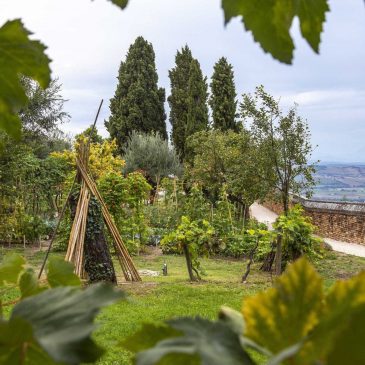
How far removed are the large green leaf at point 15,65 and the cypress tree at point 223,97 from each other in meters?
21.5

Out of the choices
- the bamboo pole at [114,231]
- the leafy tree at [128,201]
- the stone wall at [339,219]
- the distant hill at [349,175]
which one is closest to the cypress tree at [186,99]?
the stone wall at [339,219]

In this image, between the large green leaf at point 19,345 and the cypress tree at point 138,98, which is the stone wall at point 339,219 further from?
the large green leaf at point 19,345

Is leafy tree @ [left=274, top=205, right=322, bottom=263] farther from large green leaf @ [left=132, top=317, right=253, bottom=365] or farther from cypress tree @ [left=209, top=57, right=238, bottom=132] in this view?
cypress tree @ [left=209, top=57, right=238, bottom=132]

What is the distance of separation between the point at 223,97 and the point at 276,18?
22.3 m

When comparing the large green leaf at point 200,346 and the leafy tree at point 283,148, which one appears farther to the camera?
the leafy tree at point 283,148

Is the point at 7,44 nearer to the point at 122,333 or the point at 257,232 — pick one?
the point at 122,333

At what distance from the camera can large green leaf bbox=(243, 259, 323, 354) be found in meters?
0.19

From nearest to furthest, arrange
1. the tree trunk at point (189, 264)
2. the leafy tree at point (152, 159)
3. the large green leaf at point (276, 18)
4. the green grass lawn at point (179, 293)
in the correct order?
1. the large green leaf at point (276, 18)
2. the green grass lawn at point (179, 293)
3. the tree trunk at point (189, 264)
4. the leafy tree at point (152, 159)

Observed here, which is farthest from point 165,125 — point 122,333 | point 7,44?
point 7,44

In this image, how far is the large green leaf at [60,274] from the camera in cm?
30

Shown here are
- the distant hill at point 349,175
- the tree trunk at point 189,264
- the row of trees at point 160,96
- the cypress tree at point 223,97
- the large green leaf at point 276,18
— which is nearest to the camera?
the large green leaf at point 276,18

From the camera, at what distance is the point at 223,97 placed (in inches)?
874

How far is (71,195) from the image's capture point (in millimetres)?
7062

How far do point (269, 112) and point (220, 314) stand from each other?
9.94 metres
